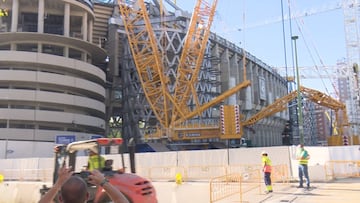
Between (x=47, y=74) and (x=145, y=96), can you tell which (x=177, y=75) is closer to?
(x=145, y=96)

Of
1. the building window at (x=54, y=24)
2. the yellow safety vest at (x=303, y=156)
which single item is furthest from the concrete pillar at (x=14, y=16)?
the yellow safety vest at (x=303, y=156)

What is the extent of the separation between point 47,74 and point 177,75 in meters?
18.7

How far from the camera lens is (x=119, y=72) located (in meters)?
68.3

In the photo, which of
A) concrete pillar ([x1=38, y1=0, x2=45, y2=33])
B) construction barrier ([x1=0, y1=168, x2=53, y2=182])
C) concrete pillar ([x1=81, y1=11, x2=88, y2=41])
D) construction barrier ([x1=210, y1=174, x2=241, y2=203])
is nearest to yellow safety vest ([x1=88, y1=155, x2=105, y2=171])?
construction barrier ([x1=210, y1=174, x2=241, y2=203])

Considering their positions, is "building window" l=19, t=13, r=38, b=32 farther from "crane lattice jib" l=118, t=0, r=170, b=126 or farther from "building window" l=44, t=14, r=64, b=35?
"crane lattice jib" l=118, t=0, r=170, b=126

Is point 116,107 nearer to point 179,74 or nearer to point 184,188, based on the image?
point 179,74

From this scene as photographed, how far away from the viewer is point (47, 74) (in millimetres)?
53562

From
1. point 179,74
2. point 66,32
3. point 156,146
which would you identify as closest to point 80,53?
point 66,32

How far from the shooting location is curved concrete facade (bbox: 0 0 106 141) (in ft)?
170

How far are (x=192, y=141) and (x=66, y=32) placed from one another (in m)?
25.9

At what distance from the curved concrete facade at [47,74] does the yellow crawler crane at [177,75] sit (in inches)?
430

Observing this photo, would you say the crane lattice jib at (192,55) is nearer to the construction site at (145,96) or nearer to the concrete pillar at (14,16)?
the construction site at (145,96)

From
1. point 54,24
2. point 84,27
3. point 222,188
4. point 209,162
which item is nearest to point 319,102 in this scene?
point 209,162

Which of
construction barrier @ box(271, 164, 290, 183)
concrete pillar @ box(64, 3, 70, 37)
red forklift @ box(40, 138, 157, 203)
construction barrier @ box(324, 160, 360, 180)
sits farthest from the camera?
concrete pillar @ box(64, 3, 70, 37)
